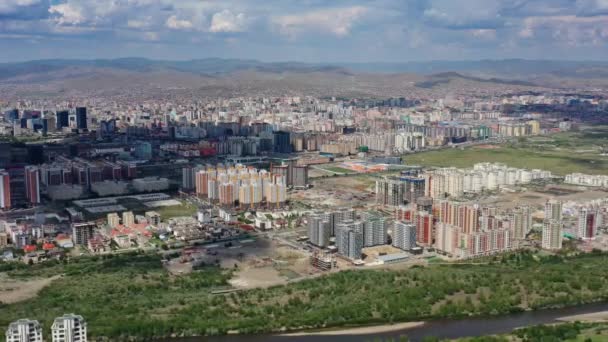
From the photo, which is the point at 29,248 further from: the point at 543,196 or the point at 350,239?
the point at 543,196

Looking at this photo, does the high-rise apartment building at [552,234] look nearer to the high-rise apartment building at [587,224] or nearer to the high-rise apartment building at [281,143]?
the high-rise apartment building at [587,224]

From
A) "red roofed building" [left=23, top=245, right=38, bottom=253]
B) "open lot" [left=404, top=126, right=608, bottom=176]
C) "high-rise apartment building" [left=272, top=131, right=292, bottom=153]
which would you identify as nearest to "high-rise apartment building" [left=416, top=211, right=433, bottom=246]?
"red roofed building" [left=23, top=245, right=38, bottom=253]

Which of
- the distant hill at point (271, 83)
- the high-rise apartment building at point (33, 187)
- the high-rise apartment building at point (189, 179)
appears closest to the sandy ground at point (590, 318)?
the high-rise apartment building at point (189, 179)

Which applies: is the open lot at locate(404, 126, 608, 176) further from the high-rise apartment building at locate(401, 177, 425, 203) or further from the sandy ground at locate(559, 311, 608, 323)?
the sandy ground at locate(559, 311, 608, 323)

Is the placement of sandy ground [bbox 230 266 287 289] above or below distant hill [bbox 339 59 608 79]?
below

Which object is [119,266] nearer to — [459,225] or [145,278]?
[145,278]
